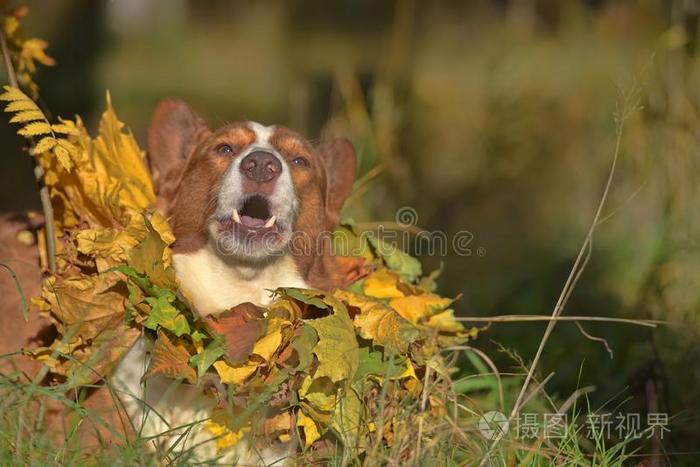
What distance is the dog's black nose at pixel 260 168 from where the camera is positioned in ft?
12.5

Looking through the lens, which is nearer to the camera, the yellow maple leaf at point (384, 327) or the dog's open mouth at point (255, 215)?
the yellow maple leaf at point (384, 327)

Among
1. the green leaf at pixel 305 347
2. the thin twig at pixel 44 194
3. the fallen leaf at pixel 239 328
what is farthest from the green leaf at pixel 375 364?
the thin twig at pixel 44 194

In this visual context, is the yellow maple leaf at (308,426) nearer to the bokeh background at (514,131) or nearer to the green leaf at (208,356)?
the green leaf at (208,356)

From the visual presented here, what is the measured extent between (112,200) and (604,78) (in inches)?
194

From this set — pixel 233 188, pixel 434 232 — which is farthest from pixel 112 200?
pixel 434 232

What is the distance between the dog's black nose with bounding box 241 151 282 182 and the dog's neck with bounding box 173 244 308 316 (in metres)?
0.31

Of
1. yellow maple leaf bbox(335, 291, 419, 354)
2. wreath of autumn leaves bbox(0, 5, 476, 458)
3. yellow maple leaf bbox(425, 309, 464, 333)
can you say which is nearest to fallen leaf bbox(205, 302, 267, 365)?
wreath of autumn leaves bbox(0, 5, 476, 458)

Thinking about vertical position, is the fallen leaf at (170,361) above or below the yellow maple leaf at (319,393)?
above

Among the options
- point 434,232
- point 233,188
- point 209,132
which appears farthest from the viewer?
point 434,232

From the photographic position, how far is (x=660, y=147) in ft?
16.6

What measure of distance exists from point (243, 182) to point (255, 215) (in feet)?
0.63

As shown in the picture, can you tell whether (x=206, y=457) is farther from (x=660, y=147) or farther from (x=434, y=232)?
(x=434, y=232)

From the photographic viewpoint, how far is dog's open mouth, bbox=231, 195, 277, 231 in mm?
3832

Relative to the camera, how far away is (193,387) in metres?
3.56
